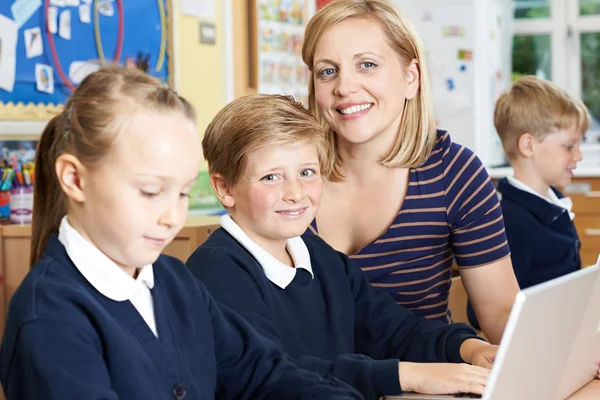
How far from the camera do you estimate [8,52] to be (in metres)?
3.03

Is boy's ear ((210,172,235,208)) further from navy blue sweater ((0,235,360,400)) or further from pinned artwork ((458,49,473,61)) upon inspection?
Answer: pinned artwork ((458,49,473,61))

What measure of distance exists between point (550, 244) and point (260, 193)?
4.74 ft

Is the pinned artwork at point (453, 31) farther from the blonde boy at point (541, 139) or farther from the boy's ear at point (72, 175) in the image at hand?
the boy's ear at point (72, 175)

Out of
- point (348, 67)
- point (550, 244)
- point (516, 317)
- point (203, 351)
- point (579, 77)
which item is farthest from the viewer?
point (579, 77)

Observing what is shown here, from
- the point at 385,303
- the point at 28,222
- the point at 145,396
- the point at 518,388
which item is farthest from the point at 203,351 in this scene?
the point at 28,222

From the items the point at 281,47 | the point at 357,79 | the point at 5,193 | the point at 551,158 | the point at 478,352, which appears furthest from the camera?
the point at 281,47

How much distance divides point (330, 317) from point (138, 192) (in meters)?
0.59

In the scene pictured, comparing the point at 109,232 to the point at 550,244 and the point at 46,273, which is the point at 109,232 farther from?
the point at 550,244

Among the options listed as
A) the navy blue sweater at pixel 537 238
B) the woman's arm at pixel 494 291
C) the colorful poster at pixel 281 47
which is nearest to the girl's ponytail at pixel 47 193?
the woman's arm at pixel 494 291

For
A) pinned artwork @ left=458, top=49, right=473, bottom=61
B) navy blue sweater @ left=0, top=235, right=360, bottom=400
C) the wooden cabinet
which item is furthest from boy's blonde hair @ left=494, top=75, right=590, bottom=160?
pinned artwork @ left=458, top=49, right=473, bottom=61

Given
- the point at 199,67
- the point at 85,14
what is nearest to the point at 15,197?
the point at 85,14

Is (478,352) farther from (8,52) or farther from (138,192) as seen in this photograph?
(8,52)

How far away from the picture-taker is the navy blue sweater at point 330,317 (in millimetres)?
1304

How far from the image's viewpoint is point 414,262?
1.80 meters
